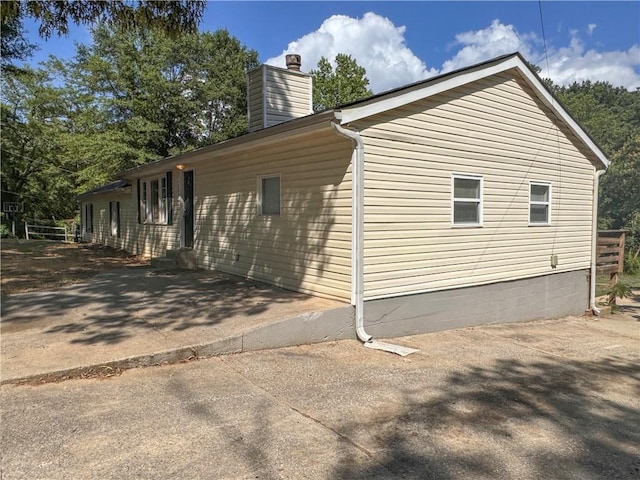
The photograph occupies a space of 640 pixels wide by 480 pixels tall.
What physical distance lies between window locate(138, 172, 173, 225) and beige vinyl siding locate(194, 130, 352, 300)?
2428 millimetres

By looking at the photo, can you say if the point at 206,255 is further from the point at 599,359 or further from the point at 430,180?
the point at 599,359

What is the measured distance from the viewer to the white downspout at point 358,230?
625 centimetres

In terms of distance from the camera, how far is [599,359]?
21.3ft

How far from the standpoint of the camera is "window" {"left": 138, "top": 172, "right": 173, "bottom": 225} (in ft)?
40.2

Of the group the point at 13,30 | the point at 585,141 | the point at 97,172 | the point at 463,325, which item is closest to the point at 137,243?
the point at 13,30

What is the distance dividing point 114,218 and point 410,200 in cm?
1451

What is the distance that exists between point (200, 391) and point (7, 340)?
252cm

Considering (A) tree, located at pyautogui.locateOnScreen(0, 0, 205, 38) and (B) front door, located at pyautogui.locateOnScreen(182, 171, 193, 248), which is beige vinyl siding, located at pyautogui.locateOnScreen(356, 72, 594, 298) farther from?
(B) front door, located at pyautogui.locateOnScreen(182, 171, 193, 248)

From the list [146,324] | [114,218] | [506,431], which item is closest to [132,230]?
[114,218]

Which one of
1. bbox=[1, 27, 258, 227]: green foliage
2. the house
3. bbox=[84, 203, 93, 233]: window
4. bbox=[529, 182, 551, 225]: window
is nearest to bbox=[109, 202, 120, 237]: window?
bbox=[84, 203, 93, 233]: window

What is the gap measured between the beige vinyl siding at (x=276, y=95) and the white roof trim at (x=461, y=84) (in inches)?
166

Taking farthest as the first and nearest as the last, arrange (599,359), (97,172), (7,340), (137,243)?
(97,172)
(137,243)
(599,359)
(7,340)

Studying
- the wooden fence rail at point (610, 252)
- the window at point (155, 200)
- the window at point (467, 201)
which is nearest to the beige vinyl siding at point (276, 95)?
the window at point (155, 200)

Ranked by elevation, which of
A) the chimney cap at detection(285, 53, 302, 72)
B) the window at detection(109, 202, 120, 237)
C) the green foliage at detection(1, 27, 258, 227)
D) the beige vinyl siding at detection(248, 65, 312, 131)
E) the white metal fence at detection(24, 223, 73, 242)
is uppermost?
the green foliage at detection(1, 27, 258, 227)
